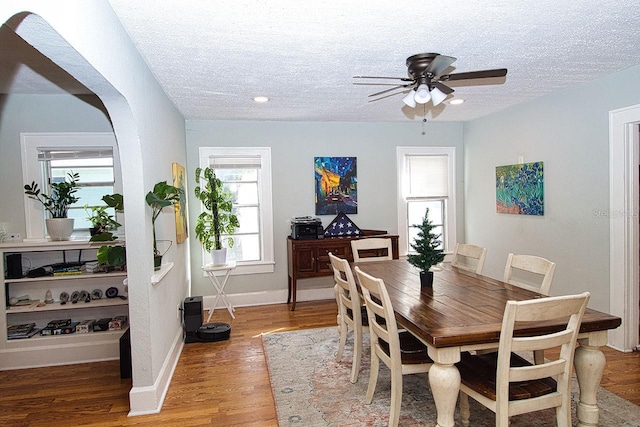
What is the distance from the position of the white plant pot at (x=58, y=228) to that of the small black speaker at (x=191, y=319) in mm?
1258

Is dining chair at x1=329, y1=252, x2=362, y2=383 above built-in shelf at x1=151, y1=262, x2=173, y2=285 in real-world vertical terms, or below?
below

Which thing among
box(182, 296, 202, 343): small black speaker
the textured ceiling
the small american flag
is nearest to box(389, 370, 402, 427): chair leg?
the textured ceiling

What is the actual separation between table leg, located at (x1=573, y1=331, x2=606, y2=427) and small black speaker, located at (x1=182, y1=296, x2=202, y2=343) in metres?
3.24

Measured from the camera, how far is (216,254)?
15.3ft

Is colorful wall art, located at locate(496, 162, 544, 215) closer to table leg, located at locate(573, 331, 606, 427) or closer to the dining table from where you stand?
the dining table

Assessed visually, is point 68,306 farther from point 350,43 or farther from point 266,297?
point 350,43

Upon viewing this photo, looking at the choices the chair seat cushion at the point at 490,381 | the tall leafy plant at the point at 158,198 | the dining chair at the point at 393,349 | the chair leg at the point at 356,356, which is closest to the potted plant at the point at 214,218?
the tall leafy plant at the point at 158,198

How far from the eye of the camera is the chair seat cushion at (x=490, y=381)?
193cm

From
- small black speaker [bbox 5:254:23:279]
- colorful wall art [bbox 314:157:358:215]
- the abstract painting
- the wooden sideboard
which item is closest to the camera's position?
small black speaker [bbox 5:254:23:279]

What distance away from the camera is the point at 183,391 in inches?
119

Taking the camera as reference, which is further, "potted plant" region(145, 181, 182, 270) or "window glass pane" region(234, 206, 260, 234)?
"window glass pane" region(234, 206, 260, 234)

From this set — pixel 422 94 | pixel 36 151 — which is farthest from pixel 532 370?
pixel 36 151

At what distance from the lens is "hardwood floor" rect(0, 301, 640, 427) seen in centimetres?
267

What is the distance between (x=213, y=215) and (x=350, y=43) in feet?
9.17
